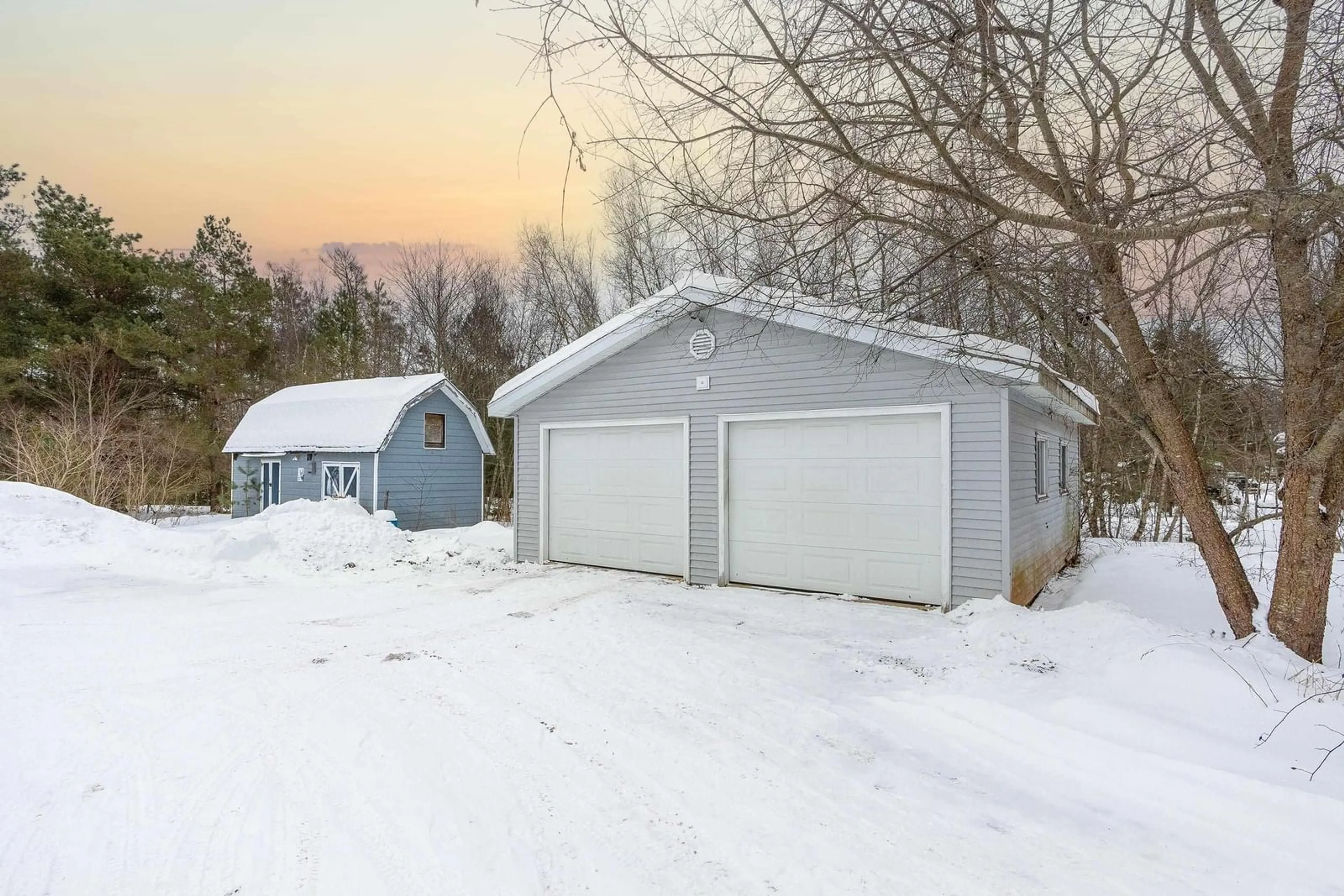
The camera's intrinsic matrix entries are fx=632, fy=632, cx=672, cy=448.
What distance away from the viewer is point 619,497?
9.16 metres

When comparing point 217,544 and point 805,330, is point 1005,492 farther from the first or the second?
point 217,544

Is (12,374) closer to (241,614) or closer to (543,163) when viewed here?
(241,614)

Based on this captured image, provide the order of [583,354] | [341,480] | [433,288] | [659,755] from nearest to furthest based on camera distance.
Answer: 1. [659,755]
2. [583,354]
3. [341,480]
4. [433,288]

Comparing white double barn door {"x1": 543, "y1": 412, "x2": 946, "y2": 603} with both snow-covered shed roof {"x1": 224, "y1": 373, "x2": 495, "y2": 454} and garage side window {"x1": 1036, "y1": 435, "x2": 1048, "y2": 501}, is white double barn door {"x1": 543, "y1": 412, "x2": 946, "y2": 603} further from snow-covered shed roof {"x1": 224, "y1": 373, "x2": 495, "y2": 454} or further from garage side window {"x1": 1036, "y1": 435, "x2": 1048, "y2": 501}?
snow-covered shed roof {"x1": 224, "y1": 373, "x2": 495, "y2": 454}

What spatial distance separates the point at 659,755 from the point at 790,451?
5021 millimetres

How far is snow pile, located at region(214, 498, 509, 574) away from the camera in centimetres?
922

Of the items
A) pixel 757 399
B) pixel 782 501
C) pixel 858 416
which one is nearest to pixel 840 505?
pixel 782 501

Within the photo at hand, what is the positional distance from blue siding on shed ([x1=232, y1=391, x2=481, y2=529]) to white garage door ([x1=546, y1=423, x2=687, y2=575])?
7.10m

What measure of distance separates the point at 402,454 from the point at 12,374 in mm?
12582

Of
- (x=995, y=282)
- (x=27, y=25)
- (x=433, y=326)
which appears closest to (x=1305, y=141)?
(x=995, y=282)

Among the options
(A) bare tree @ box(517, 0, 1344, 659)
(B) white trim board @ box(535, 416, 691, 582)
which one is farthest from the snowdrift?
(A) bare tree @ box(517, 0, 1344, 659)

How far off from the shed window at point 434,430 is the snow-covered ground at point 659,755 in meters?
9.89

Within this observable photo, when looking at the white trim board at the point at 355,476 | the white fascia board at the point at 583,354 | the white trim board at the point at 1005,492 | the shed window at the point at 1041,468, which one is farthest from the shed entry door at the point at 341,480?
the shed window at the point at 1041,468

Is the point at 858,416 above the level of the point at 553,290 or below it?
below
